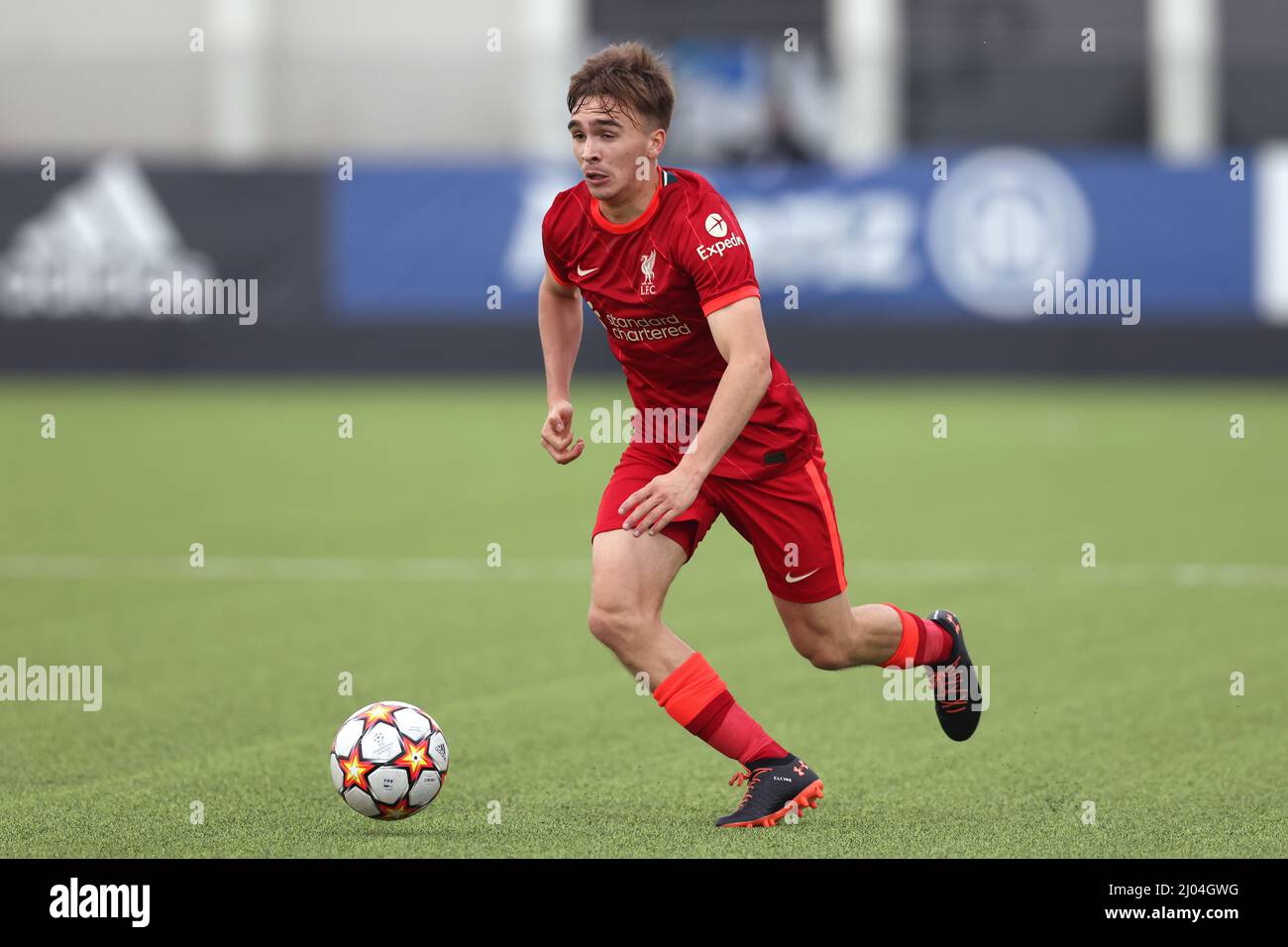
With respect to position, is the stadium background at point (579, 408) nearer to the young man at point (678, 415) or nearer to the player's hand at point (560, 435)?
the young man at point (678, 415)

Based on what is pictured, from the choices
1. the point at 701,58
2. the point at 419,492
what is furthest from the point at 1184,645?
the point at 701,58

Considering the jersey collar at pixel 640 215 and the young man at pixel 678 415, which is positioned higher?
the jersey collar at pixel 640 215

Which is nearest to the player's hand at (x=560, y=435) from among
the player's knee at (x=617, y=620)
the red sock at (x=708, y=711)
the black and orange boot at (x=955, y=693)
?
the player's knee at (x=617, y=620)

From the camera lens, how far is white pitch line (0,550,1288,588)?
990 centimetres

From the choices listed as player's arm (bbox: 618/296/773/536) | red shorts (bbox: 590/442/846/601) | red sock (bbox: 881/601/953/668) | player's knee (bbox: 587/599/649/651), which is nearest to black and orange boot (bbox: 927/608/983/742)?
red sock (bbox: 881/601/953/668)

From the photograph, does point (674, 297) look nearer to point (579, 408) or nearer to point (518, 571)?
point (518, 571)

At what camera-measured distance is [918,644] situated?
6203 millimetres

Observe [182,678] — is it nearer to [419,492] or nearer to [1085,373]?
[419,492]

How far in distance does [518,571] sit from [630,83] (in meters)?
5.24

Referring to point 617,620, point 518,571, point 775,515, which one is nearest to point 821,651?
point 775,515

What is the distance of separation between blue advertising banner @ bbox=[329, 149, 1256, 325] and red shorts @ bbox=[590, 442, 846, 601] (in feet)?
46.8

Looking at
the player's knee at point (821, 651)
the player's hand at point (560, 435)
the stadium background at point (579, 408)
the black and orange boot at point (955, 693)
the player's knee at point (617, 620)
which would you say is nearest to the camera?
the player's knee at point (617, 620)

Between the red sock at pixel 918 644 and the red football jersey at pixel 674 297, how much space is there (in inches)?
30.0

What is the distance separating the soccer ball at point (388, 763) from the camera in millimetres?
5254
